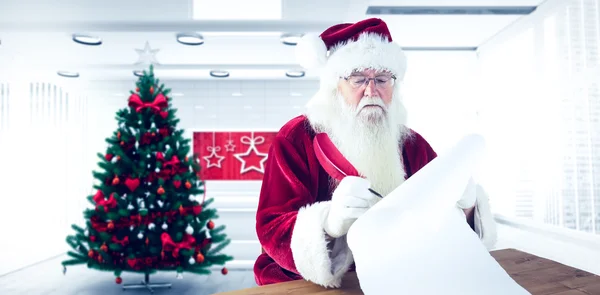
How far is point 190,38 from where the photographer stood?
3.47m

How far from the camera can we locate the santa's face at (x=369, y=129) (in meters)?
0.96

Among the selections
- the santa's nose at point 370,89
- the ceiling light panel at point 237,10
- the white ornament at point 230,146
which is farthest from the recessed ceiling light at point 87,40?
the santa's nose at point 370,89

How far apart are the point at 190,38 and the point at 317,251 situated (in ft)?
10.3

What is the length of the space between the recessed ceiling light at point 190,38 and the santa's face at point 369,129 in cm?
267

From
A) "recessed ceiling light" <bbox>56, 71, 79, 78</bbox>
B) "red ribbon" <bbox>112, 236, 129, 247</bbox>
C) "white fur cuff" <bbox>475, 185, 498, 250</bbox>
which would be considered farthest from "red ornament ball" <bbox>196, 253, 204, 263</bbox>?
"recessed ceiling light" <bbox>56, 71, 79, 78</bbox>

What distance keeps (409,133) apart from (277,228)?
53 cm

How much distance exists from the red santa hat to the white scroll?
0.46m

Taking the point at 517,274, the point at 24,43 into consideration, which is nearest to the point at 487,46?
the point at 517,274

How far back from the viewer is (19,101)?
402cm

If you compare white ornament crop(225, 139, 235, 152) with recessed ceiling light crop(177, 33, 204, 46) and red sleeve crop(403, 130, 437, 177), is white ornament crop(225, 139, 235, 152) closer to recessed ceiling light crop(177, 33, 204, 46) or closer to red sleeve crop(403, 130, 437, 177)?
recessed ceiling light crop(177, 33, 204, 46)

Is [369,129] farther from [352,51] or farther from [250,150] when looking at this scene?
[250,150]

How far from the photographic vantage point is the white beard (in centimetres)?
98

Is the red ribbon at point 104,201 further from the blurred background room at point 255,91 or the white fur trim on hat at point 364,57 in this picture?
the white fur trim on hat at point 364,57

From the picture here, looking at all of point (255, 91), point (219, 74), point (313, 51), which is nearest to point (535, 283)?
point (313, 51)
